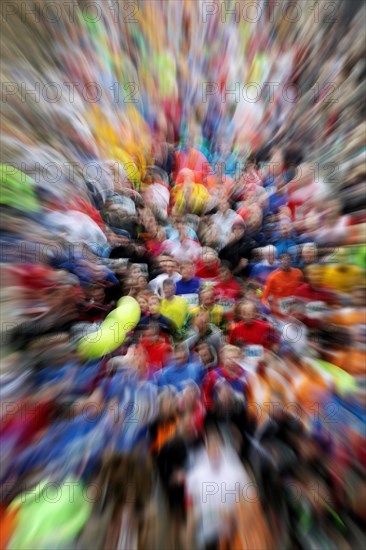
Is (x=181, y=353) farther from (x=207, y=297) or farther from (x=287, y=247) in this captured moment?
(x=287, y=247)

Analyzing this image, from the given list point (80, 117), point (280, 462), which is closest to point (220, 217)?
point (80, 117)

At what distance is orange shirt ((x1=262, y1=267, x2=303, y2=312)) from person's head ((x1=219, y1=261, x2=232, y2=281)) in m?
0.12

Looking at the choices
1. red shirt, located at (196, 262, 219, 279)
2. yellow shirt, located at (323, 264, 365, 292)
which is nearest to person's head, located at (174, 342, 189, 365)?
red shirt, located at (196, 262, 219, 279)

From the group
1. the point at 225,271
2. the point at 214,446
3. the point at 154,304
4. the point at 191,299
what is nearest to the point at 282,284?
the point at 225,271

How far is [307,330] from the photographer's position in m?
0.97

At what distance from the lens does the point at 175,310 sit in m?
0.98

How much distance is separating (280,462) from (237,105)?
1031mm

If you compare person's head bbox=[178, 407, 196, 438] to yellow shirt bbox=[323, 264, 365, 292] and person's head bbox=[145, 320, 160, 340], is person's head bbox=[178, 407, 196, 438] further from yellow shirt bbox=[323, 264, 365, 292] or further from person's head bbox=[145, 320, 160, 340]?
yellow shirt bbox=[323, 264, 365, 292]

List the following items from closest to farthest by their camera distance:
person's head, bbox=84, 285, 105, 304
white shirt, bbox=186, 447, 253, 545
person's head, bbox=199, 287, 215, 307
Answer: white shirt, bbox=186, 447, 253, 545 → person's head, bbox=84, 285, 105, 304 → person's head, bbox=199, 287, 215, 307

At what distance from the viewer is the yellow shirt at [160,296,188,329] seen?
971mm

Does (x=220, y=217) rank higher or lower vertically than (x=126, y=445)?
higher

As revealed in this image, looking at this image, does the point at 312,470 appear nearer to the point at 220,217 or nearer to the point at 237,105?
the point at 220,217

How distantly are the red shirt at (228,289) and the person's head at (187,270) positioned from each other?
0.09m

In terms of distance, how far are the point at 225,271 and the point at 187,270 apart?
5.0 inches
